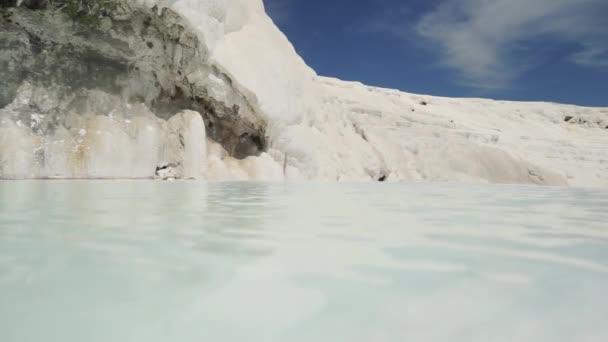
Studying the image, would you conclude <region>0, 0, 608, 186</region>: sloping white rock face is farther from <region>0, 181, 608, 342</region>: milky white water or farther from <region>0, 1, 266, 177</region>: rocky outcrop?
<region>0, 181, 608, 342</region>: milky white water

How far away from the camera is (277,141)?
1170cm

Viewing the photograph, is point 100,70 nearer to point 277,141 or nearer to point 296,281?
point 277,141

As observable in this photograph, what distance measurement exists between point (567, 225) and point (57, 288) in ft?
9.47

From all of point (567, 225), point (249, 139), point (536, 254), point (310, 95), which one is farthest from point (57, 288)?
point (310, 95)

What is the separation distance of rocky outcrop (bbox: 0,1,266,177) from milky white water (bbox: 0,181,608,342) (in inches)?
273

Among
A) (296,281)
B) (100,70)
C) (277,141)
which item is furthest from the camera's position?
(277,141)

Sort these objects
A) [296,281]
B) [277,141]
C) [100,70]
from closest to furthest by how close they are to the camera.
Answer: [296,281], [100,70], [277,141]

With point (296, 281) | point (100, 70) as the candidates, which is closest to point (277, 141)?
point (100, 70)

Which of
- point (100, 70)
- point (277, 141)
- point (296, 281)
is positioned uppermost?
point (100, 70)

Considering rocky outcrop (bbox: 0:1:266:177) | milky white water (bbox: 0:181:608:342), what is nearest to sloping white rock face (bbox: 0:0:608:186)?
rocky outcrop (bbox: 0:1:266:177)

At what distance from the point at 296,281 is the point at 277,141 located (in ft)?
33.8

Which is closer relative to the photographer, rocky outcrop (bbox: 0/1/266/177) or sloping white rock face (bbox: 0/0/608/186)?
rocky outcrop (bbox: 0/1/266/177)

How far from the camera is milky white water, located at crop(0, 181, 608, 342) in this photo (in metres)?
1.11

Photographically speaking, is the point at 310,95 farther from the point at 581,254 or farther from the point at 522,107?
the point at 522,107
